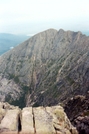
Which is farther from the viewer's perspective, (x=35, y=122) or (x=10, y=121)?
(x=35, y=122)

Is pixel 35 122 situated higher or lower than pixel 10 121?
lower

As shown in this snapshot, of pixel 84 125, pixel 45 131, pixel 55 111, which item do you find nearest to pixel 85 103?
pixel 84 125

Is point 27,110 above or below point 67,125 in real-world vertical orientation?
above

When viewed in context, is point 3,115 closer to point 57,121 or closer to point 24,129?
point 24,129

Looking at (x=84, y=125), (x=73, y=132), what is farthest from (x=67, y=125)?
(x=84, y=125)

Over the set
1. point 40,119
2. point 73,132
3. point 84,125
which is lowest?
point 84,125

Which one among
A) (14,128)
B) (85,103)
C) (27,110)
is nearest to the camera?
(14,128)

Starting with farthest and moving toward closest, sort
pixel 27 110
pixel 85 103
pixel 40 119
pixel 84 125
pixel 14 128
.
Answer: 1. pixel 85 103
2. pixel 84 125
3. pixel 27 110
4. pixel 40 119
5. pixel 14 128

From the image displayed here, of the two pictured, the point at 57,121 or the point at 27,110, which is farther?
the point at 27,110
